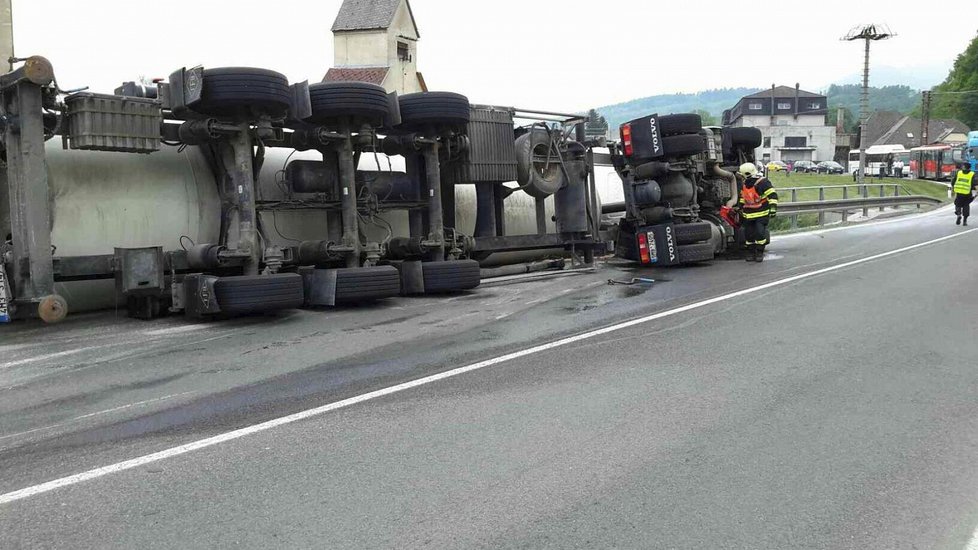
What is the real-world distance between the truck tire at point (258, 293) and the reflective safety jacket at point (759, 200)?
819 cm

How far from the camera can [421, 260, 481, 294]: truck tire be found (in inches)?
383

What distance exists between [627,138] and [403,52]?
42.8 metres

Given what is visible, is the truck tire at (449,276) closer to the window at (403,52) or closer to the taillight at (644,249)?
the taillight at (644,249)

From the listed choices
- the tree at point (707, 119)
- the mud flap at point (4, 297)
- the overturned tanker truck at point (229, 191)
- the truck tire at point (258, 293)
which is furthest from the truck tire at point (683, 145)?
the mud flap at point (4, 297)

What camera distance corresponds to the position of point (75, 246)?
7957 mm

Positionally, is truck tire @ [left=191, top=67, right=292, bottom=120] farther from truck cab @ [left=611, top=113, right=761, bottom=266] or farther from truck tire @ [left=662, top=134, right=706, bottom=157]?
truck tire @ [left=662, top=134, right=706, bottom=157]

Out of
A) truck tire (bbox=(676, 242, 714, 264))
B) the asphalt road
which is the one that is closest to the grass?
truck tire (bbox=(676, 242, 714, 264))

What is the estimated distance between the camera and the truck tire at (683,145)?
43.1 ft

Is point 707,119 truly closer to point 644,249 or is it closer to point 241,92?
point 644,249

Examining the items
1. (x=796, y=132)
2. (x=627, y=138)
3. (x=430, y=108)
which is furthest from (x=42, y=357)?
(x=796, y=132)

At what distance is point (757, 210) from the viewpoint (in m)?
13.3

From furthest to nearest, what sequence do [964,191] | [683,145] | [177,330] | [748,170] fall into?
[964,191] < [748,170] < [683,145] < [177,330]

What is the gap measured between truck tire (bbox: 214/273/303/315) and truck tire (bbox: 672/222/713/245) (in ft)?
22.2

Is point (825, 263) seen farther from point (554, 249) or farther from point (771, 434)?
point (771, 434)
